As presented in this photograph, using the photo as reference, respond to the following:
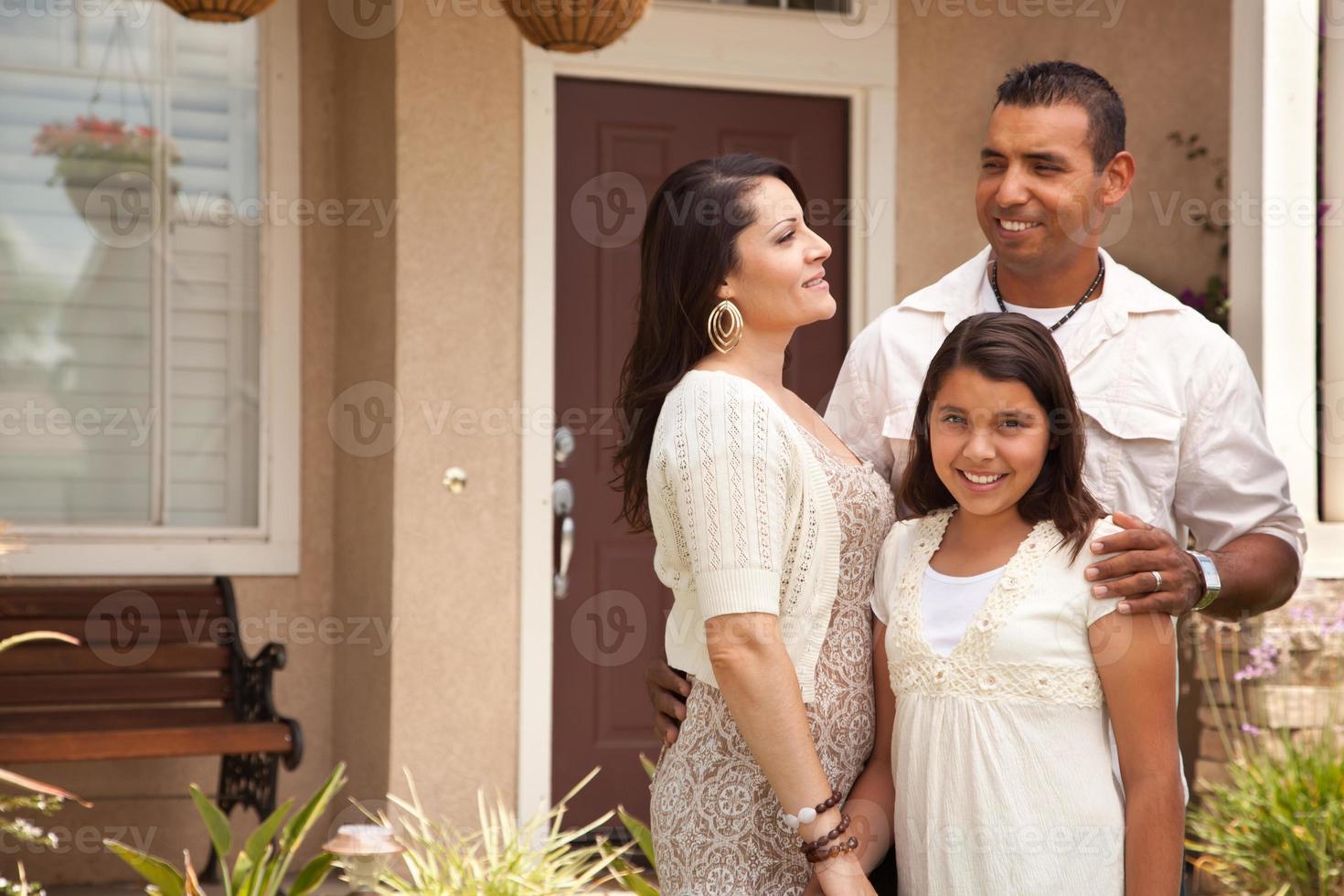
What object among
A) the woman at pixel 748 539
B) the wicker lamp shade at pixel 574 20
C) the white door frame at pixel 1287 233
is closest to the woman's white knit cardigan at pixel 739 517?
the woman at pixel 748 539

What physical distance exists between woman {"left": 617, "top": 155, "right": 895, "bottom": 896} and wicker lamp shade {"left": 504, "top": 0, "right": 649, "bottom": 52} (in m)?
2.01

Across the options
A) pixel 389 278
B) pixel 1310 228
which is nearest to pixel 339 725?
pixel 389 278

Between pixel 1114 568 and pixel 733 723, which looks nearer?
pixel 1114 568

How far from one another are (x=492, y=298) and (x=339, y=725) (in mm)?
1666

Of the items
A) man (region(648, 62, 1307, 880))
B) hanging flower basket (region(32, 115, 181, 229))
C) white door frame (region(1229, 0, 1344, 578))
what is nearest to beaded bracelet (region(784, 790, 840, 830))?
man (region(648, 62, 1307, 880))

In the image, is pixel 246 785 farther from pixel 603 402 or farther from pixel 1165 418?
pixel 1165 418

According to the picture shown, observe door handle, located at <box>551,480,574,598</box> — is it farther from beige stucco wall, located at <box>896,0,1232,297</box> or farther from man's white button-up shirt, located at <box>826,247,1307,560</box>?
man's white button-up shirt, located at <box>826,247,1307,560</box>

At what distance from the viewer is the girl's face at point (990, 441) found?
2.10 m

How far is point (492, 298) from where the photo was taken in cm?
520

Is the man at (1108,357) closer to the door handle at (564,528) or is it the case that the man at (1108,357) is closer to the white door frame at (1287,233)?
the white door frame at (1287,233)

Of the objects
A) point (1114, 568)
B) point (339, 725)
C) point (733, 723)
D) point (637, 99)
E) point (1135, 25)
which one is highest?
point (1135, 25)

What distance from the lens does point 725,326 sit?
222 cm

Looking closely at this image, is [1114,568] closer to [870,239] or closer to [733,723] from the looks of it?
[733,723]

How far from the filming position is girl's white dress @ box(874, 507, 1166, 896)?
2.00 metres
